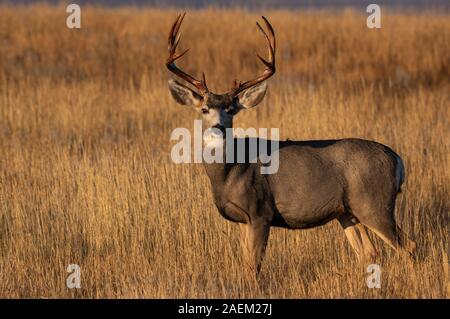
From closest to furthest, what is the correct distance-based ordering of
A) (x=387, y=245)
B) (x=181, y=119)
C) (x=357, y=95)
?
1. (x=387, y=245)
2. (x=181, y=119)
3. (x=357, y=95)

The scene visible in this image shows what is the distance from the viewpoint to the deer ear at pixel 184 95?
7.14m

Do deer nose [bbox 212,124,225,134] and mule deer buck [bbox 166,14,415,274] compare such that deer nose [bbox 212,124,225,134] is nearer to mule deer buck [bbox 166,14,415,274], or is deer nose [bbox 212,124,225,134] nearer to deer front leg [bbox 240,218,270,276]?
mule deer buck [bbox 166,14,415,274]

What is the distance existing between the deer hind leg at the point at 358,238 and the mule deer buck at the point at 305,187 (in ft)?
1.07

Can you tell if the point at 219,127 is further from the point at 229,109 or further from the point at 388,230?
the point at 388,230

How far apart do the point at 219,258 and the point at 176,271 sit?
0.45m

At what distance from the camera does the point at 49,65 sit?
54.7 ft

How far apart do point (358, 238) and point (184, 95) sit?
1.71 metres

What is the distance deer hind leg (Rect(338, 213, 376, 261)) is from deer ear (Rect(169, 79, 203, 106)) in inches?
55.4

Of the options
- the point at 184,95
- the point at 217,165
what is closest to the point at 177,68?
the point at 184,95

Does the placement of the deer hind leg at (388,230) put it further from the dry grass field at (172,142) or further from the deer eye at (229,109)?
the deer eye at (229,109)

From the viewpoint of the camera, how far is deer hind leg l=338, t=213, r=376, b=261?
744 cm

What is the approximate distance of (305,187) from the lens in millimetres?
7043
